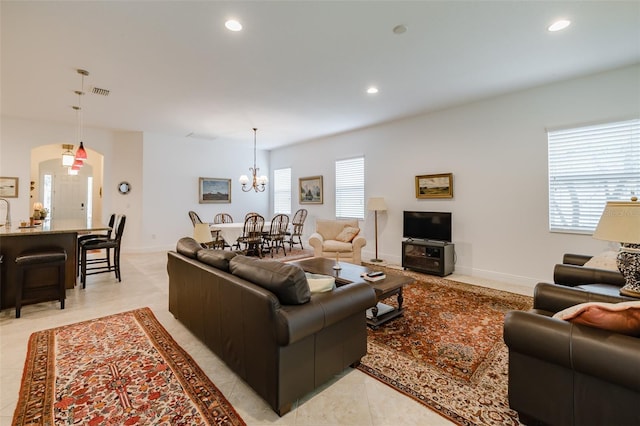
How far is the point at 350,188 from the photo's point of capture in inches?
270

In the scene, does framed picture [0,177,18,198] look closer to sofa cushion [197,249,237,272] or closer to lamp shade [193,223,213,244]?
lamp shade [193,223,213,244]

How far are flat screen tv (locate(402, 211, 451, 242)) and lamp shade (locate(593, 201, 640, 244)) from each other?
3069mm

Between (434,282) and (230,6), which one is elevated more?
(230,6)

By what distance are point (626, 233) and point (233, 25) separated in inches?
137

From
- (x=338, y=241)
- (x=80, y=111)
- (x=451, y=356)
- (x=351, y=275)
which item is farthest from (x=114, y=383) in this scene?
(x=80, y=111)

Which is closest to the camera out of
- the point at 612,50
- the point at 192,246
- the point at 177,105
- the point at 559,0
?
the point at 559,0

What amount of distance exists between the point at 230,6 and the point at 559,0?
9.13ft

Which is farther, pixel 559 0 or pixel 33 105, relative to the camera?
pixel 33 105

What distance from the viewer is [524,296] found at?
12.3ft

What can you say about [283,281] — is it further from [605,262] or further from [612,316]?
[605,262]

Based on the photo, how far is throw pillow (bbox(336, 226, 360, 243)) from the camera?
5605 mm

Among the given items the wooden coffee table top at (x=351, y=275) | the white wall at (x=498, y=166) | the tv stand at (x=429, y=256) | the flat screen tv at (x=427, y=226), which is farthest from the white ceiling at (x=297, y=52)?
the wooden coffee table top at (x=351, y=275)

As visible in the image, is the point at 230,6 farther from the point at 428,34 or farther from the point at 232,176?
the point at 232,176

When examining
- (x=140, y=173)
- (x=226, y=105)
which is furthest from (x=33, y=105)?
(x=226, y=105)
